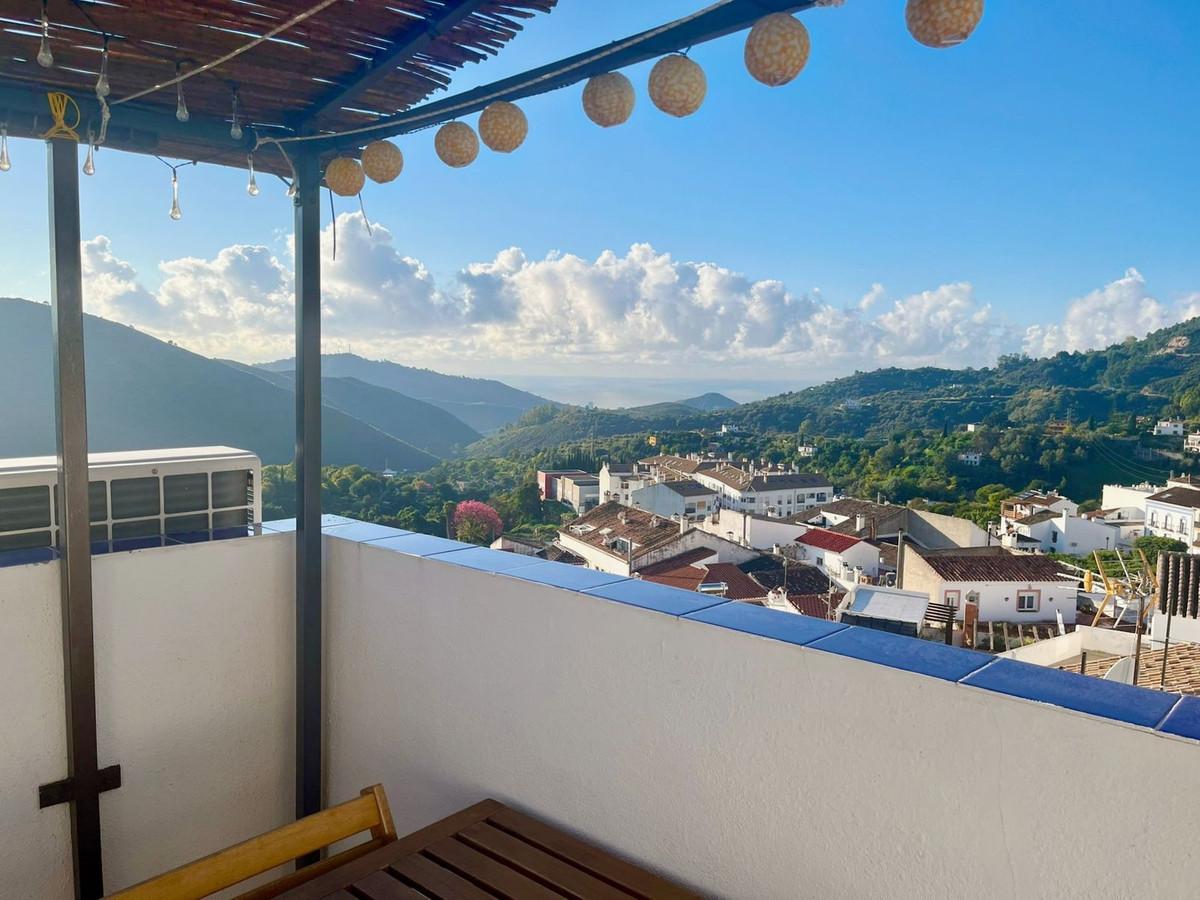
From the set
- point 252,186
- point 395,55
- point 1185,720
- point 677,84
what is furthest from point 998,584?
point 252,186

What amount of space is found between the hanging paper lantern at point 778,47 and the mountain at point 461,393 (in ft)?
14.5

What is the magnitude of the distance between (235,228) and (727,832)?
1124 centimetres

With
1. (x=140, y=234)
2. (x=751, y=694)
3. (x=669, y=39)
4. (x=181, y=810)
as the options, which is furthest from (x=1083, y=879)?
(x=140, y=234)

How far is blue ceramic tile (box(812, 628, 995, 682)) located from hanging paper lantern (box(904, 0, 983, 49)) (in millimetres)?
817

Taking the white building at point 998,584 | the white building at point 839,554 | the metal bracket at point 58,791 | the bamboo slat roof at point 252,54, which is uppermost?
the bamboo slat roof at point 252,54

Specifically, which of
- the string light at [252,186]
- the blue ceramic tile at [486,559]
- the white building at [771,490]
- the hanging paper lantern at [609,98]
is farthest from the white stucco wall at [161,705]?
the white building at [771,490]

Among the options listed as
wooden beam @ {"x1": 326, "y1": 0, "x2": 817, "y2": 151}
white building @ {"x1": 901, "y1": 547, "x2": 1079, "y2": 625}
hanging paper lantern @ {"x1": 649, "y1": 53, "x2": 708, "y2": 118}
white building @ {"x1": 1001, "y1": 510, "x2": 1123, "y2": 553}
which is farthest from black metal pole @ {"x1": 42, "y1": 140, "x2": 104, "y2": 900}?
white building @ {"x1": 1001, "y1": 510, "x2": 1123, "y2": 553}

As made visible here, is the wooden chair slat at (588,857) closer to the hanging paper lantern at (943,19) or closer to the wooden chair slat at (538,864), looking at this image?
the wooden chair slat at (538,864)

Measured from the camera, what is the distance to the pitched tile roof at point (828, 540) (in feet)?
11.1

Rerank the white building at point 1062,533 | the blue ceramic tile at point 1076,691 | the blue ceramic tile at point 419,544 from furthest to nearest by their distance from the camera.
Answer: the white building at point 1062,533 → the blue ceramic tile at point 419,544 → the blue ceramic tile at point 1076,691

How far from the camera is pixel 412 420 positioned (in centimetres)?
546

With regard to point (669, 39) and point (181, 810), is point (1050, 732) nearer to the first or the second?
point (669, 39)

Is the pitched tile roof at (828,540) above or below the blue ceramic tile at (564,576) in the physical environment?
below

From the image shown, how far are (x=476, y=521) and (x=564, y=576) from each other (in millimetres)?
1653
